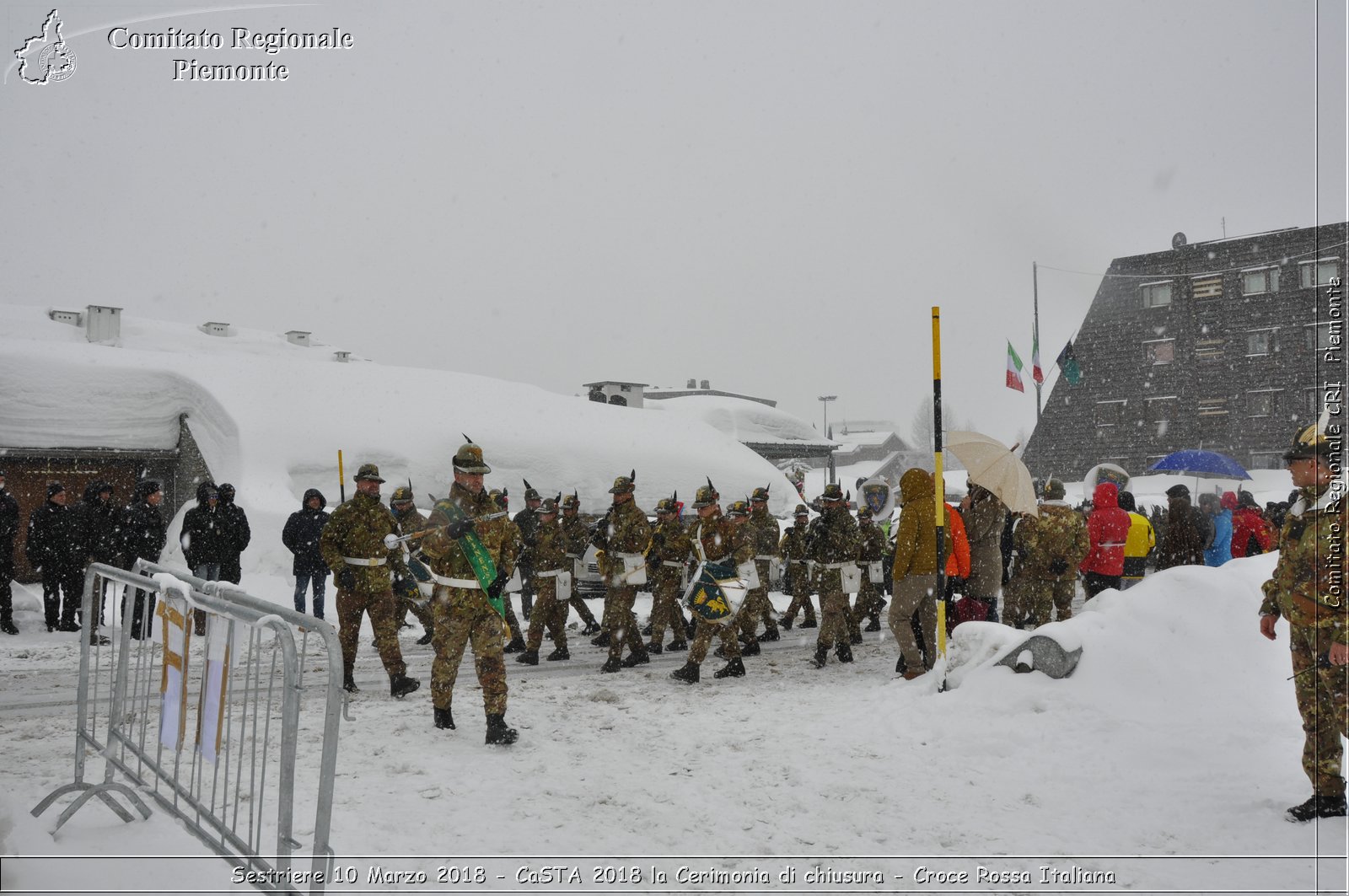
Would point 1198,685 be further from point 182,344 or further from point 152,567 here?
point 182,344

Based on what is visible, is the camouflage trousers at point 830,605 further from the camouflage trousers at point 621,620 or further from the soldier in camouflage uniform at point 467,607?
the soldier in camouflage uniform at point 467,607

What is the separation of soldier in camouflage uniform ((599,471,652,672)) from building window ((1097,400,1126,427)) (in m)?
34.2

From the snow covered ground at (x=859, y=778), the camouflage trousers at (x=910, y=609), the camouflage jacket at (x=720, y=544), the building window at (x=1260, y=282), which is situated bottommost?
the snow covered ground at (x=859, y=778)

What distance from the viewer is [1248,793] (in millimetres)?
4961

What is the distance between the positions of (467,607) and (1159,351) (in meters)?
37.6

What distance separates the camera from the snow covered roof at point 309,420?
58.3 ft

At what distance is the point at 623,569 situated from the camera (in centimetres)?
948

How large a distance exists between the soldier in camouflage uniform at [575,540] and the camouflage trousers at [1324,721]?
23.9ft

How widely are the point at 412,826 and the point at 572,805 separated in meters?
0.88

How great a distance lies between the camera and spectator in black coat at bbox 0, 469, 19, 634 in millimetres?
10891

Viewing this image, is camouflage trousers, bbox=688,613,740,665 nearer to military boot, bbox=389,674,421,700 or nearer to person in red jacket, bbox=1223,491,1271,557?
military boot, bbox=389,674,421,700

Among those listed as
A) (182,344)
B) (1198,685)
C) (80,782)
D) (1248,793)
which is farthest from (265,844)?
(182,344)

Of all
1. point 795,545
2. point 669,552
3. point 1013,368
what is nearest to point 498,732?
point 669,552

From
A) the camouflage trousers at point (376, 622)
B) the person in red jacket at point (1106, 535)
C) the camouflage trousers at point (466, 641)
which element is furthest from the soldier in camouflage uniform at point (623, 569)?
the person in red jacket at point (1106, 535)
